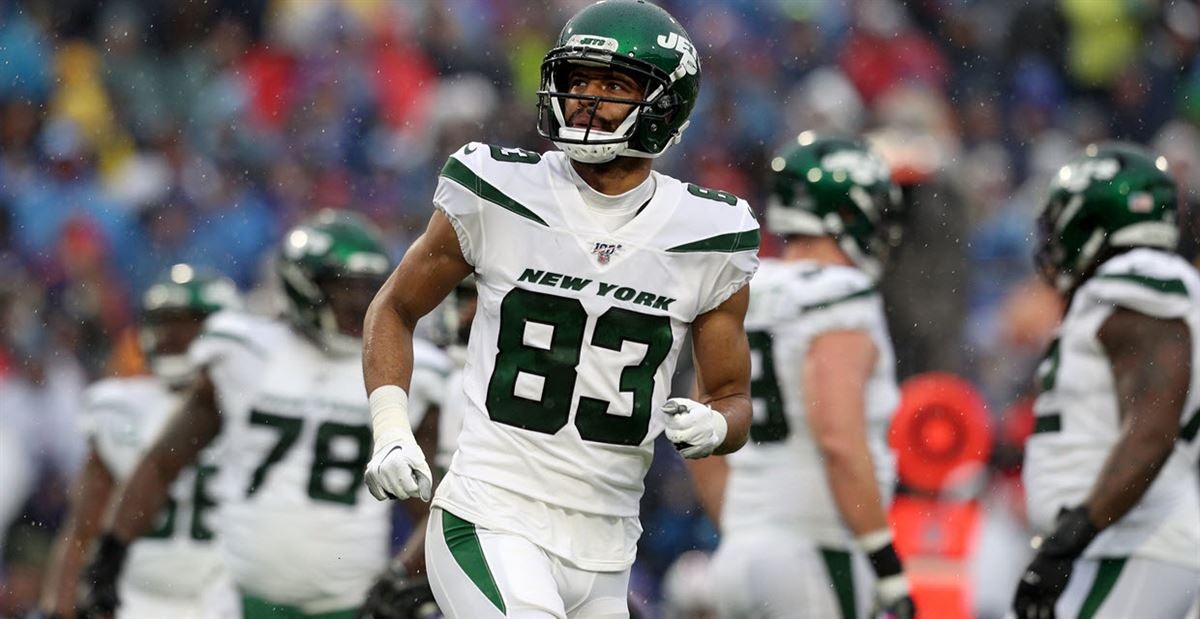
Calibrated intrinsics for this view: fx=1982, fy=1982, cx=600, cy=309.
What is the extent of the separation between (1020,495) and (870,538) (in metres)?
4.49

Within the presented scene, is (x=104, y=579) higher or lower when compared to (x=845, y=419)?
lower

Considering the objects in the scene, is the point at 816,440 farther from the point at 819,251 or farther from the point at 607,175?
the point at 607,175

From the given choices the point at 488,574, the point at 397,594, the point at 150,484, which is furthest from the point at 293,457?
the point at 488,574

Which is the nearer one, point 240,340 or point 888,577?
point 888,577

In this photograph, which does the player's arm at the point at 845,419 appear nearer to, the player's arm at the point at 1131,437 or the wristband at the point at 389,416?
the player's arm at the point at 1131,437

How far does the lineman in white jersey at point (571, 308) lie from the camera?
14.6ft

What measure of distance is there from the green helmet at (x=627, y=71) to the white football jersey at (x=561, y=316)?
128 millimetres

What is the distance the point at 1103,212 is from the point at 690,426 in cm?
222

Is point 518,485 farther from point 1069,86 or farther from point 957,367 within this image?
point 1069,86

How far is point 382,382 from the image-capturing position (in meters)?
4.49

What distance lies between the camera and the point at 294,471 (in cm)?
670

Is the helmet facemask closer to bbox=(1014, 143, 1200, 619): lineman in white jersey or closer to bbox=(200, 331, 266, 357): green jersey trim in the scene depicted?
bbox=(1014, 143, 1200, 619): lineman in white jersey

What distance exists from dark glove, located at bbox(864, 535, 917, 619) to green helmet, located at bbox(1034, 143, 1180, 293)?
99cm

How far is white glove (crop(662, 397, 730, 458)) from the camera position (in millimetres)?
4309
